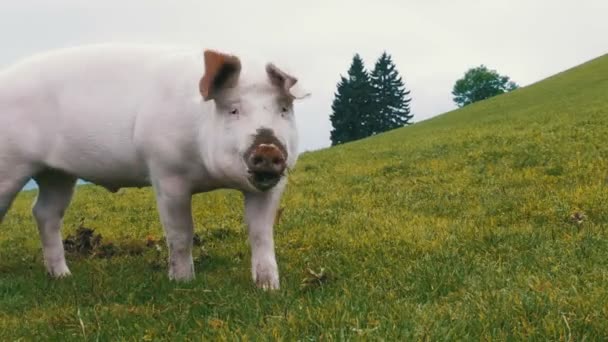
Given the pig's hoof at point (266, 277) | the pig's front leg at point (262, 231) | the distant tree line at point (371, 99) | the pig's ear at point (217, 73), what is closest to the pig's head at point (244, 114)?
the pig's ear at point (217, 73)

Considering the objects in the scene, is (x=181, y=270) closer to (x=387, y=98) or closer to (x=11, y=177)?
(x=11, y=177)

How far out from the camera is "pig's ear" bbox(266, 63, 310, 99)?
5.25 metres

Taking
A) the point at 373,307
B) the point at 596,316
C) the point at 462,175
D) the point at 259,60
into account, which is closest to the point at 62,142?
the point at 259,60

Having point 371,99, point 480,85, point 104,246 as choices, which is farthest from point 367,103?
point 104,246

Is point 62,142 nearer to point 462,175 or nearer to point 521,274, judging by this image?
point 521,274

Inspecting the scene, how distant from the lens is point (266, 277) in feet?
19.1

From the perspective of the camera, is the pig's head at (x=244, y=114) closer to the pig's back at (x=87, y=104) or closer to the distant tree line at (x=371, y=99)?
the pig's back at (x=87, y=104)

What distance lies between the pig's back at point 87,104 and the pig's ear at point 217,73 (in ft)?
2.96

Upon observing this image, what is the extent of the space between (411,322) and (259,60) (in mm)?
2446

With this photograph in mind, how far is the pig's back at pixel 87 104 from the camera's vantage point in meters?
6.30

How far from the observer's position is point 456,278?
541cm

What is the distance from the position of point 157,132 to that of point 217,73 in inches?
34.0

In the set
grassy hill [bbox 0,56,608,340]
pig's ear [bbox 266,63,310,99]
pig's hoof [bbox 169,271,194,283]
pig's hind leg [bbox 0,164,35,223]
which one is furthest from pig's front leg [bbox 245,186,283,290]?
pig's hind leg [bbox 0,164,35,223]

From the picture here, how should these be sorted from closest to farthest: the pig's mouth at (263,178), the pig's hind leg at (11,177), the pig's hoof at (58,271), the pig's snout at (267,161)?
the pig's snout at (267,161), the pig's mouth at (263,178), the pig's hind leg at (11,177), the pig's hoof at (58,271)
